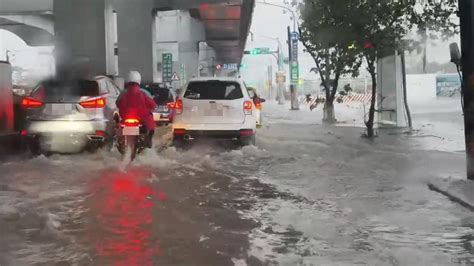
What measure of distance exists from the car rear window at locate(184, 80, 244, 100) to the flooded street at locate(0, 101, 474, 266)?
1197mm

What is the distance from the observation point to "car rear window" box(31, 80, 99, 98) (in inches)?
464

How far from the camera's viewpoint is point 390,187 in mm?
9148

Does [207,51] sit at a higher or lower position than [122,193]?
higher

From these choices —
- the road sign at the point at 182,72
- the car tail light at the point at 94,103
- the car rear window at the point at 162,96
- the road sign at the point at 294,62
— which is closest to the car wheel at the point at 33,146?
the car tail light at the point at 94,103

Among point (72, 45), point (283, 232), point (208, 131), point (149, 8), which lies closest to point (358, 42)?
point (208, 131)

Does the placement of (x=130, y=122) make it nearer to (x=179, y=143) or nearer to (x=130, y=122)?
(x=130, y=122)

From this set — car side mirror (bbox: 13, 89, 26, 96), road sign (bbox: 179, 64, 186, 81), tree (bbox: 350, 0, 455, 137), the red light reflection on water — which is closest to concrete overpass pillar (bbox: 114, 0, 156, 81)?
car side mirror (bbox: 13, 89, 26, 96)

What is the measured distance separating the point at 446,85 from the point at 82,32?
19.3 metres

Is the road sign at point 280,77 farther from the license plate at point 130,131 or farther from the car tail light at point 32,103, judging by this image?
the license plate at point 130,131

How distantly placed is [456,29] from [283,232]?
22.4ft

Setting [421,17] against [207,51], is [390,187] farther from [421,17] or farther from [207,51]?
[207,51]

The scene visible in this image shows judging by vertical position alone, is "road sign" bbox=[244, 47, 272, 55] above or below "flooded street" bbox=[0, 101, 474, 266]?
above

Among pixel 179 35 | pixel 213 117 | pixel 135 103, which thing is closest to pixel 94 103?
pixel 135 103

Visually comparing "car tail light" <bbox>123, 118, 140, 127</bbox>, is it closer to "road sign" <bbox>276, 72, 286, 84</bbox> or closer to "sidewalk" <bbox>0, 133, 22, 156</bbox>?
"sidewalk" <bbox>0, 133, 22, 156</bbox>
